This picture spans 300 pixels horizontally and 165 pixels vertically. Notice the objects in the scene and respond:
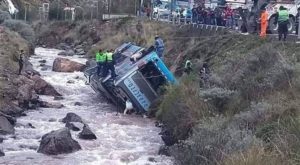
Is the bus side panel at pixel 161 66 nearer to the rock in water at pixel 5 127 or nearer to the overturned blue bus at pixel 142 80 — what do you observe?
the overturned blue bus at pixel 142 80

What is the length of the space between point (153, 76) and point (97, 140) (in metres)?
5.67

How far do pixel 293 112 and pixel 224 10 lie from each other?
19.3m

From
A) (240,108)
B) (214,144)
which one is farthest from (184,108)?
(214,144)

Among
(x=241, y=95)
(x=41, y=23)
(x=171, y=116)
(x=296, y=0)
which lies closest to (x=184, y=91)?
(x=171, y=116)

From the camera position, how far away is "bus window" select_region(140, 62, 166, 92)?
935 inches

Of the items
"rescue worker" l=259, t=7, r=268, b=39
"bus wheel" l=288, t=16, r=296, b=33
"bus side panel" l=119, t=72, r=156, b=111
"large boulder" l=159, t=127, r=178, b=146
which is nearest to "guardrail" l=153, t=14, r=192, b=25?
"bus wheel" l=288, t=16, r=296, b=33

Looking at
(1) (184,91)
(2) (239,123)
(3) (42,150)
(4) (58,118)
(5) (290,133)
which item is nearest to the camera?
(5) (290,133)

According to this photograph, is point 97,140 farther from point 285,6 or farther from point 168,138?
point 285,6

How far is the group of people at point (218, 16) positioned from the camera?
2880 centimetres

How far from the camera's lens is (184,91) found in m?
18.0

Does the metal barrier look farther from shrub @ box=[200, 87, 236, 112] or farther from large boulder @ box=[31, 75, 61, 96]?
shrub @ box=[200, 87, 236, 112]

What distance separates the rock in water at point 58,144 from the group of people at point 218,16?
1352 centimetres

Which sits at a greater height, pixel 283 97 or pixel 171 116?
pixel 283 97

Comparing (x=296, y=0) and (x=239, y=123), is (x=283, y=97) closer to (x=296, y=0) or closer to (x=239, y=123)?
(x=239, y=123)
